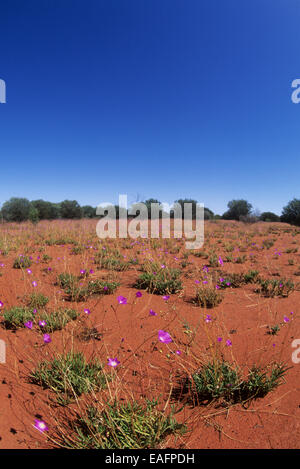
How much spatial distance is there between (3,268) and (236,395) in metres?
4.94

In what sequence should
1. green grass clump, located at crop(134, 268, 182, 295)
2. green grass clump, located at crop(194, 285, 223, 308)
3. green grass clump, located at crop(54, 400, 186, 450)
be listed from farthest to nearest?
green grass clump, located at crop(134, 268, 182, 295) < green grass clump, located at crop(194, 285, 223, 308) < green grass clump, located at crop(54, 400, 186, 450)

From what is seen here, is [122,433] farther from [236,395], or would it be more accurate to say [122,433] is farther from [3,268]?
[3,268]

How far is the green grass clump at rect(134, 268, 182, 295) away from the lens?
12.6 ft

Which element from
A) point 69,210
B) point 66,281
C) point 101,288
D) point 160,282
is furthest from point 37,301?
point 69,210

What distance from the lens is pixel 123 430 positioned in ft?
4.49

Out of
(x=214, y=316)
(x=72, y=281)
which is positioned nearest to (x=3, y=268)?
(x=72, y=281)

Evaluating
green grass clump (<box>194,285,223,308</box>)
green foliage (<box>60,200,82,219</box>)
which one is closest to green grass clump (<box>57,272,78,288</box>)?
green grass clump (<box>194,285,223,308</box>)

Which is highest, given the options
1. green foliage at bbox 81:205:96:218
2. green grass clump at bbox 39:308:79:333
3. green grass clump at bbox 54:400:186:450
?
green foliage at bbox 81:205:96:218

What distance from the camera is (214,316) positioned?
3.05 metres

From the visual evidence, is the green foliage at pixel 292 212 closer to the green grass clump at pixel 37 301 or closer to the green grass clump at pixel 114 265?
the green grass clump at pixel 114 265

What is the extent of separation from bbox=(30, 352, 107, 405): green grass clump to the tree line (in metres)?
17.8

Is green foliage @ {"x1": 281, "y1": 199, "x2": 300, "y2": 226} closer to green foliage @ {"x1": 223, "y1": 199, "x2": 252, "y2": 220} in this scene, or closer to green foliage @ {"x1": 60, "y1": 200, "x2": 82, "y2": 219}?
green foliage @ {"x1": 223, "y1": 199, "x2": 252, "y2": 220}

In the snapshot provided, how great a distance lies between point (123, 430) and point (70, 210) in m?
26.5

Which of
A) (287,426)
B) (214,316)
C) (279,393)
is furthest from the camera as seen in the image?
(214,316)
